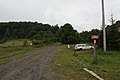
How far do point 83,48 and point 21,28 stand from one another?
421 ft

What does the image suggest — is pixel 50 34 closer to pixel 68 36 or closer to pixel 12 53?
pixel 68 36

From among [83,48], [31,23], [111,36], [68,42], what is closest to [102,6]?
[111,36]

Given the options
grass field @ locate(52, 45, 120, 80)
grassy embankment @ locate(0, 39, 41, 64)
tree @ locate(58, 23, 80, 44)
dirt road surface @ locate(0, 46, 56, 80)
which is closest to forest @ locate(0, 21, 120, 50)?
tree @ locate(58, 23, 80, 44)

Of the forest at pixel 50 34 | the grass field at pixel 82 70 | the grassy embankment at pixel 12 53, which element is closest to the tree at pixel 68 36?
the forest at pixel 50 34

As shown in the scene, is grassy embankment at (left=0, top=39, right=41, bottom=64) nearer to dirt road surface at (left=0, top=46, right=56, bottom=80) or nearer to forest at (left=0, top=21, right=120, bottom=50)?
dirt road surface at (left=0, top=46, right=56, bottom=80)

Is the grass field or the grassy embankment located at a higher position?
the grassy embankment

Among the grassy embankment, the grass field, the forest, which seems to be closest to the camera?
the grass field

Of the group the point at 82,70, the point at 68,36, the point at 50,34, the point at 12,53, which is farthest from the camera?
the point at 50,34

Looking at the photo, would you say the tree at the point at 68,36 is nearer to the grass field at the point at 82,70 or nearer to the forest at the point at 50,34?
the forest at the point at 50,34

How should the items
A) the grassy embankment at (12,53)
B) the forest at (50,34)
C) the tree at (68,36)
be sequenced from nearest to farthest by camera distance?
the grassy embankment at (12,53) < the forest at (50,34) < the tree at (68,36)

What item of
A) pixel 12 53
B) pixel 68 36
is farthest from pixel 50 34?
pixel 12 53

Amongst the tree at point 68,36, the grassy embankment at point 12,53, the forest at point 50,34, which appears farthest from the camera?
the tree at point 68,36

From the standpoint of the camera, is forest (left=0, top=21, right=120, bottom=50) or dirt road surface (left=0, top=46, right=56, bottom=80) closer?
dirt road surface (left=0, top=46, right=56, bottom=80)

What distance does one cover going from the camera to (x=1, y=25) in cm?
18175
